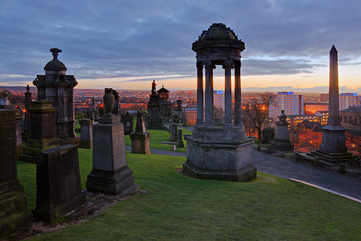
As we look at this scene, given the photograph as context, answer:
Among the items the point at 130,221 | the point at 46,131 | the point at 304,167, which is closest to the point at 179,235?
the point at 130,221

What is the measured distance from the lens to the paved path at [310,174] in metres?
10.6

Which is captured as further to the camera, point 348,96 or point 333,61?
point 348,96

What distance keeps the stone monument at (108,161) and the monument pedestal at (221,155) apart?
362 cm

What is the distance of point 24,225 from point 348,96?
4401 inches

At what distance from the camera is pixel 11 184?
3.89m

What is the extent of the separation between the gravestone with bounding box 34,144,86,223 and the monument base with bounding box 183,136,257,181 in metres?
5.44

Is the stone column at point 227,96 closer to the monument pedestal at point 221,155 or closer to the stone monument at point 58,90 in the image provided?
the monument pedestal at point 221,155

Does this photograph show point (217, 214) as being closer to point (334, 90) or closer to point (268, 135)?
point (334, 90)

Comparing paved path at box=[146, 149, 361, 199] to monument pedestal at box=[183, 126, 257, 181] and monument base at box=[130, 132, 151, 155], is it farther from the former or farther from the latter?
monument base at box=[130, 132, 151, 155]

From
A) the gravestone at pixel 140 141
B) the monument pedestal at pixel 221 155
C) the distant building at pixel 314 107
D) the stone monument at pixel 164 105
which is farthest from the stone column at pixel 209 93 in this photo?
the distant building at pixel 314 107

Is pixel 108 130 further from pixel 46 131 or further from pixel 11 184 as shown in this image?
pixel 46 131

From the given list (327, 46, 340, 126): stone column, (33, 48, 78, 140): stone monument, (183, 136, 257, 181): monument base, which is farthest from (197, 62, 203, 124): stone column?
(327, 46, 340, 126): stone column

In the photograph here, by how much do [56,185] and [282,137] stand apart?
19.5 meters

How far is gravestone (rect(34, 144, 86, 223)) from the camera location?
4301 mm
